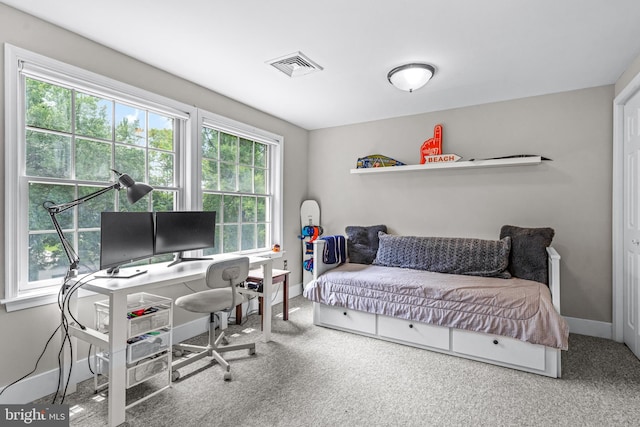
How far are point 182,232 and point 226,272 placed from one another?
0.69 metres

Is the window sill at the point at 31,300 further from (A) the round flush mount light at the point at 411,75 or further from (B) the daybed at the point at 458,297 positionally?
(A) the round flush mount light at the point at 411,75

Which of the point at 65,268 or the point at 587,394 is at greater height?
the point at 65,268

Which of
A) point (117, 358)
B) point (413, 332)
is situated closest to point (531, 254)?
point (413, 332)

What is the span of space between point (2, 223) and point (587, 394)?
12.6 ft

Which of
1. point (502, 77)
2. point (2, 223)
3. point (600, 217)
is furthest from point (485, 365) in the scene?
point (2, 223)

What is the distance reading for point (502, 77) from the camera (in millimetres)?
2850

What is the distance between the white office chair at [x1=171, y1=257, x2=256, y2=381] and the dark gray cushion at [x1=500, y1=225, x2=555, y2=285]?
8.27 feet

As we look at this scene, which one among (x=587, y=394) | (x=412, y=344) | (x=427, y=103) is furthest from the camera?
(x=427, y=103)

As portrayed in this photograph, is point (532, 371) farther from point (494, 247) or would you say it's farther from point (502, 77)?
point (502, 77)

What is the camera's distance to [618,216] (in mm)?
2816

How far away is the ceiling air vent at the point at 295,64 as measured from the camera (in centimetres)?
251

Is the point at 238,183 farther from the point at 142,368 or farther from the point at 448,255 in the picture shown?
the point at 448,255

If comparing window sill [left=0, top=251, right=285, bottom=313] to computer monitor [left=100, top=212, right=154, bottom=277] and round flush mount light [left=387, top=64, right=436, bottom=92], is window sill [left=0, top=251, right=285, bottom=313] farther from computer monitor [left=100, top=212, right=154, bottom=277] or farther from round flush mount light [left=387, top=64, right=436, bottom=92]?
round flush mount light [left=387, top=64, right=436, bottom=92]

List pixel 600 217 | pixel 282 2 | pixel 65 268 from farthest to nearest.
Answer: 1. pixel 600 217
2. pixel 65 268
3. pixel 282 2
